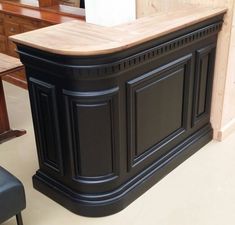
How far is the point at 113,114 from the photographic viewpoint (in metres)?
2.16

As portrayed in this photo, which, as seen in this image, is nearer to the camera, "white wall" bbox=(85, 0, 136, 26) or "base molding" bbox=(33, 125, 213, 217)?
"base molding" bbox=(33, 125, 213, 217)

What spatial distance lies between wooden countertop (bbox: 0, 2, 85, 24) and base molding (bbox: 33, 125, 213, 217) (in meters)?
1.65

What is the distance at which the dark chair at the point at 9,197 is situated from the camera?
1.99m

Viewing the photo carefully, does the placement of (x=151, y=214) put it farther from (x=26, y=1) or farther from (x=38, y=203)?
(x=26, y=1)

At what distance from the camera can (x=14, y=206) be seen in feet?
6.74

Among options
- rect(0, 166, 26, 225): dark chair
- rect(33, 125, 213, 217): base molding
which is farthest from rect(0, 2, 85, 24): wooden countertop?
rect(0, 166, 26, 225): dark chair

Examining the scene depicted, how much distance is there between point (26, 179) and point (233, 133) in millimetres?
1661

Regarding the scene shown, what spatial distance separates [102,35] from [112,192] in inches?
36.1

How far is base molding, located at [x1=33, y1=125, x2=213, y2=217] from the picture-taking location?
232cm

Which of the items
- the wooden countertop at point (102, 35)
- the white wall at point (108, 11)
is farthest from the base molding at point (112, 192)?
the white wall at point (108, 11)

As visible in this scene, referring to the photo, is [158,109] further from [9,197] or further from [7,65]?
[7,65]

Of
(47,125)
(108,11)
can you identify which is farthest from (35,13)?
(47,125)

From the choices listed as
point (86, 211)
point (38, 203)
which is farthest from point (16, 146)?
point (86, 211)

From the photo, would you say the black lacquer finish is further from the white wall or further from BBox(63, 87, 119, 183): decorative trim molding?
the white wall
